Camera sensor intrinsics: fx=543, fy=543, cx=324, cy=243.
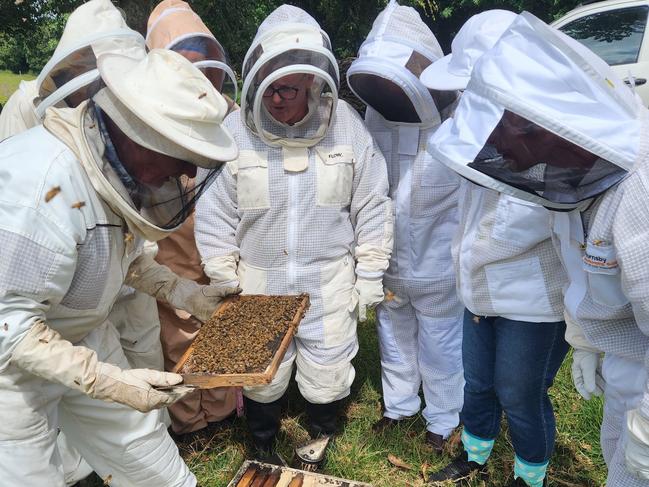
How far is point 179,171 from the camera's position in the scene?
81.6 inches

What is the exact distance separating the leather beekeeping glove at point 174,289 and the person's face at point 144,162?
32.8 inches

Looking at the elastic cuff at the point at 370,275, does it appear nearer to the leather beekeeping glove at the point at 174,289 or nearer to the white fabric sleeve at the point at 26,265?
the leather beekeeping glove at the point at 174,289

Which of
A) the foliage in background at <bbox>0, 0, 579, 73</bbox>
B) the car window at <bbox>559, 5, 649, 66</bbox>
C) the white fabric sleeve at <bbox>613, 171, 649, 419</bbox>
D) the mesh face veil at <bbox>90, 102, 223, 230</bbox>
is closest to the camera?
the white fabric sleeve at <bbox>613, 171, 649, 419</bbox>

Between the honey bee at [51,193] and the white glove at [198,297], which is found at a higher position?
the honey bee at [51,193]

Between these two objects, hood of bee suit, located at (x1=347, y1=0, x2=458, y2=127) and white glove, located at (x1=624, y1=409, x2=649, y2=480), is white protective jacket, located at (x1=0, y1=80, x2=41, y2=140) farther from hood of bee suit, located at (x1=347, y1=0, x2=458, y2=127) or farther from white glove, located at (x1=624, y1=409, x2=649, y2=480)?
white glove, located at (x1=624, y1=409, x2=649, y2=480)

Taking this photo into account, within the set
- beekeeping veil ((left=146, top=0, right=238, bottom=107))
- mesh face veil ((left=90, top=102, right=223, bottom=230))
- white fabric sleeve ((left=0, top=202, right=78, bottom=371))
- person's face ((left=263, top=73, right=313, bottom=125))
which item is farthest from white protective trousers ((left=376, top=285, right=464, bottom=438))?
white fabric sleeve ((left=0, top=202, right=78, bottom=371))

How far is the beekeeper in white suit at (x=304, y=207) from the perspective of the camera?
2.90 metres

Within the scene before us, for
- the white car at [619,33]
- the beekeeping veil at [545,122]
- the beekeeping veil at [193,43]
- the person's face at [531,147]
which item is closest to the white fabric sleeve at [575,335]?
the beekeeping veil at [545,122]

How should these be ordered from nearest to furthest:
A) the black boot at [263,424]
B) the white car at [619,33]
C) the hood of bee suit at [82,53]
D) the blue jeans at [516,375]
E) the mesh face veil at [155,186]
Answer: the mesh face veil at [155,186]
the blue jeans at [516,375]
the hood of bee suit at [82,53]
the black boot at [263,424]
the white car at [619,33]

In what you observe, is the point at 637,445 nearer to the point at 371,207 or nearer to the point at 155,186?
the point at 371,207

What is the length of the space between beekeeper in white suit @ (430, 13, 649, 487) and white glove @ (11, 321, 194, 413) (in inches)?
56.0

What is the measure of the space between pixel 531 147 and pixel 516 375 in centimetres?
123

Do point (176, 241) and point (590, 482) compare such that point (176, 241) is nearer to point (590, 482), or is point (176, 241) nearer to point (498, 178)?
point (498, 178)

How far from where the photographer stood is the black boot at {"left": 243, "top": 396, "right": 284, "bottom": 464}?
11.0 feet
